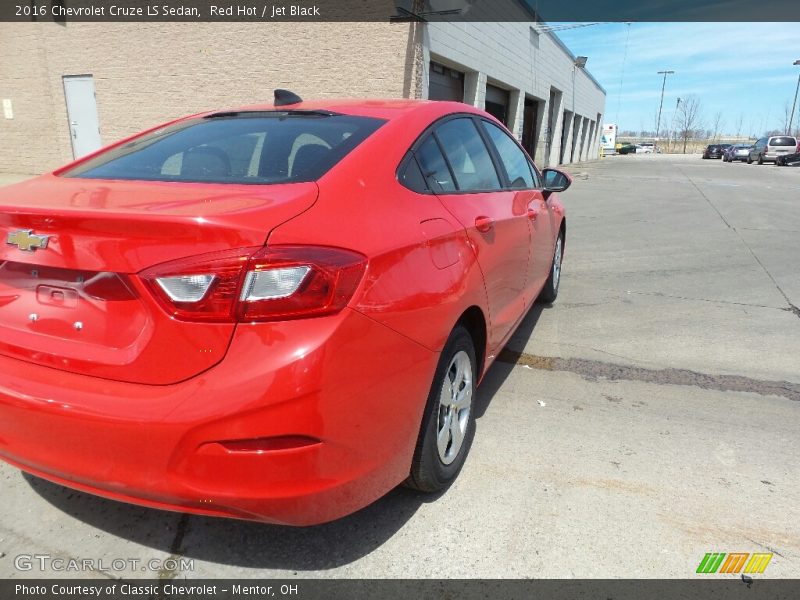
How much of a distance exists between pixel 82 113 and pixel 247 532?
1763 cm

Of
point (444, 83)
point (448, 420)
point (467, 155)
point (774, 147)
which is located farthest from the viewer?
point (774, 147)

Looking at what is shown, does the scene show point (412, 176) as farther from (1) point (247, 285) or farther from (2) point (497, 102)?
(2) point (497, 102)

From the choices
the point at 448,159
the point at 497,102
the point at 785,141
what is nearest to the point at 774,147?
the point at 785,141

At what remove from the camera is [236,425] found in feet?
5.19

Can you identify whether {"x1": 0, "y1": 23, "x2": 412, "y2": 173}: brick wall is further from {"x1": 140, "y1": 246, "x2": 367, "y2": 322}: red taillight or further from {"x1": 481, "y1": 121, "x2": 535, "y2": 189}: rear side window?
{"x1": 140, "y1": 246, "x2": 367, "y2": 322}: red taillight

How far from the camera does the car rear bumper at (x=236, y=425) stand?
1.59 metres

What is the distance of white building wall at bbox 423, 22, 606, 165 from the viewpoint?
13.9 m

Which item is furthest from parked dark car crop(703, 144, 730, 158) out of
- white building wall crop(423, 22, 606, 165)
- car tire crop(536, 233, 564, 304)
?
car tire crop(536, 233, 564, 304)

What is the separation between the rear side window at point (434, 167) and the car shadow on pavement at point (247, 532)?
1.39 metres

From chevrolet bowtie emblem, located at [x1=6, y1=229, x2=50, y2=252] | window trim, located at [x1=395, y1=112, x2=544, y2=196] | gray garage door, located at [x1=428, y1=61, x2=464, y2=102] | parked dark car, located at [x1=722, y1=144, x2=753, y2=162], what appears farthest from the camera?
parked dark car, located at [x1=722, y1=144, x2=753, y2=162]

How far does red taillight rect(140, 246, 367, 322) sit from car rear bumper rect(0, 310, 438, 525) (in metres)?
0.05

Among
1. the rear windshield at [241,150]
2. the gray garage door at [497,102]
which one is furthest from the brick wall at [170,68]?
the rear windshield at [241,150]

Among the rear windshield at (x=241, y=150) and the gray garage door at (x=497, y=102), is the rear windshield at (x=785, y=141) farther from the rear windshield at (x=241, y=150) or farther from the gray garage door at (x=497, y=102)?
the rear windshield at (x=241, y=150)

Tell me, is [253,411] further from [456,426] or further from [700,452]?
[700,452]
